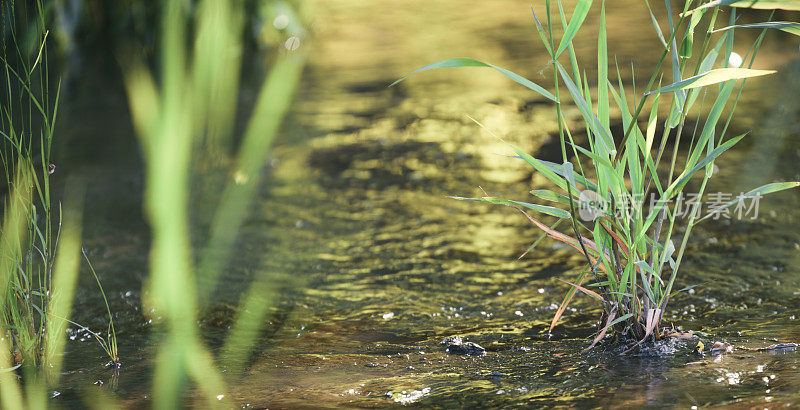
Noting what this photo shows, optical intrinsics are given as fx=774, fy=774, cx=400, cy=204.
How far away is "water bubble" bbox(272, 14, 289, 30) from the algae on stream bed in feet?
6.18

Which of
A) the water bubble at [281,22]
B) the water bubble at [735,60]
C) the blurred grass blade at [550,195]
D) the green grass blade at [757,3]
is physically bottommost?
the blurred grass blade at [550,195]

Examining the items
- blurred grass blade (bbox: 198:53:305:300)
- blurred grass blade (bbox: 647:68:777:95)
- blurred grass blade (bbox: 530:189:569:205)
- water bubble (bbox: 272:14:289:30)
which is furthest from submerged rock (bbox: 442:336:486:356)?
water bubble (bbox: 272:14:289:30)

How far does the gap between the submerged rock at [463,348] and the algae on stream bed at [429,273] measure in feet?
0.11

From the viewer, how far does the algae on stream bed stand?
139cm

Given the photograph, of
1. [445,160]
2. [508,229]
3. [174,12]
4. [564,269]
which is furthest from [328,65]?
[564,269]

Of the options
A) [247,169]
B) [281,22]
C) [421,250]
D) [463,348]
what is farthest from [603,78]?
[281,22]

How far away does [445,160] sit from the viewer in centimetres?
325

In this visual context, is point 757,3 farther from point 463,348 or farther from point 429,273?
point 429,273

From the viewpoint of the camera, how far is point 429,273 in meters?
2.18

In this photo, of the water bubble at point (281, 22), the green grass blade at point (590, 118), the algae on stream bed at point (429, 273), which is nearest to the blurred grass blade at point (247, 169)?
the algae on stream bed at point (429, 273)

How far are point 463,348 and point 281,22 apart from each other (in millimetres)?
4941

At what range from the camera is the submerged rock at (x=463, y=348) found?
159 cm

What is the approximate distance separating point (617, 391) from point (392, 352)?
51cm

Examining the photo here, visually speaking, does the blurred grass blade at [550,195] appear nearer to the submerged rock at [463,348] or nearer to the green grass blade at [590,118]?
the green grass blade at [590,118]
